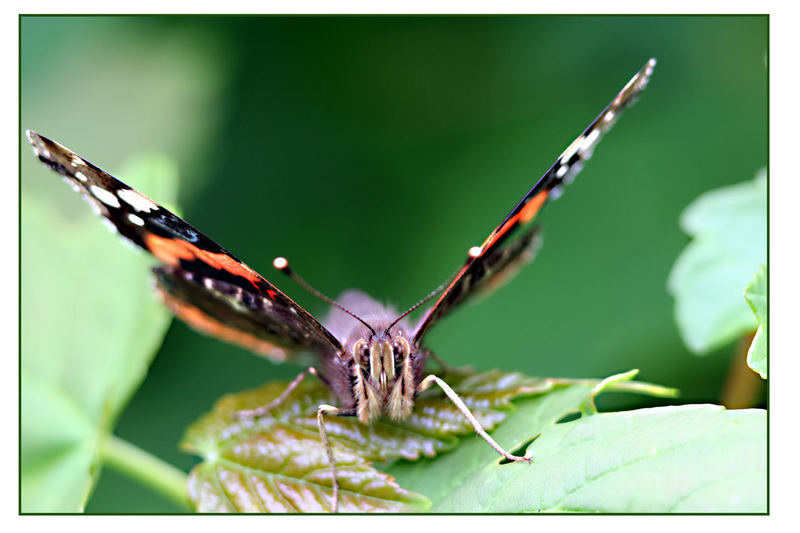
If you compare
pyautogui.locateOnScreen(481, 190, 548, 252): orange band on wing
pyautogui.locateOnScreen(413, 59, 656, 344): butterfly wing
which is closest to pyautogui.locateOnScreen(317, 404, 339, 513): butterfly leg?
pyautogui.locateOnScreen(413, 59, 656, 344): butterfly wing

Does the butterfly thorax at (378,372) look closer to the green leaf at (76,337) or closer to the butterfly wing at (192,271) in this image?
the butterfly wing at (192,271)

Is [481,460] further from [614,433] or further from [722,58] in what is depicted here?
[722,58]

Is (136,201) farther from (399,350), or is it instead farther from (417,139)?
(417,139)

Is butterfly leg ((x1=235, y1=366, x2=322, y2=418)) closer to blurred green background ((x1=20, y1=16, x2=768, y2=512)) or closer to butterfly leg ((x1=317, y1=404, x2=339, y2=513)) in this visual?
butterfly leg ((x1=317, y1=404, x2=339, y2=513))

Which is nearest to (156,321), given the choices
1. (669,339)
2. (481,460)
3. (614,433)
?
(481,460)

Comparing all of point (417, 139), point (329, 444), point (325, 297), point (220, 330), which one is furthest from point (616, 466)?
point (417, 139)
